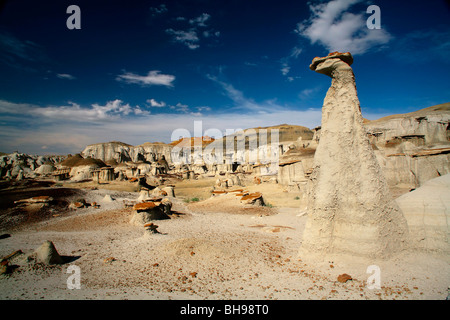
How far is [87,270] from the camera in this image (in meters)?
5.19

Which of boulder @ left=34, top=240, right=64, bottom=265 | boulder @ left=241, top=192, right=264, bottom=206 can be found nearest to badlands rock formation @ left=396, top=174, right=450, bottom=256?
boulder @ left=34, top=240, right=64, bottom=265

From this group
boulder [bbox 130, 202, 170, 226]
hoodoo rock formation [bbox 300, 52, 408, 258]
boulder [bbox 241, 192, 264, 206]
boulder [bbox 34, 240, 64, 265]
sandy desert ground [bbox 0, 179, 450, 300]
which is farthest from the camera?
boulder [bbox 241, 192, 264, 206]

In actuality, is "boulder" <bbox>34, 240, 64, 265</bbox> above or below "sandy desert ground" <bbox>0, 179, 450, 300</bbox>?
above

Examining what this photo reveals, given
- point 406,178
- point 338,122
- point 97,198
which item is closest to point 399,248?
point 338,122

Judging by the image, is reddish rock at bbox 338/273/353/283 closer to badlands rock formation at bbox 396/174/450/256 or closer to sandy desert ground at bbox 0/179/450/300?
sandy desert ground at bbox 0/179/450/300

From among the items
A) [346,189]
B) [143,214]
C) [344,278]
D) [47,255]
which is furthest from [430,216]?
[143,214]

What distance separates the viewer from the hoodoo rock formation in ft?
16.1

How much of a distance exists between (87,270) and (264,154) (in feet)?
208

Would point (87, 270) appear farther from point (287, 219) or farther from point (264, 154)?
point (264, 154)

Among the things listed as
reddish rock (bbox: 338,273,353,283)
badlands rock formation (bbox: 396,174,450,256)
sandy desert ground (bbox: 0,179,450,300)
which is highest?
badlands rock formation (bbox: 396,174,450,256)

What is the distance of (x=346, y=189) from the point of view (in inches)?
207

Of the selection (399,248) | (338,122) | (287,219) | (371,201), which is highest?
(338,122)
